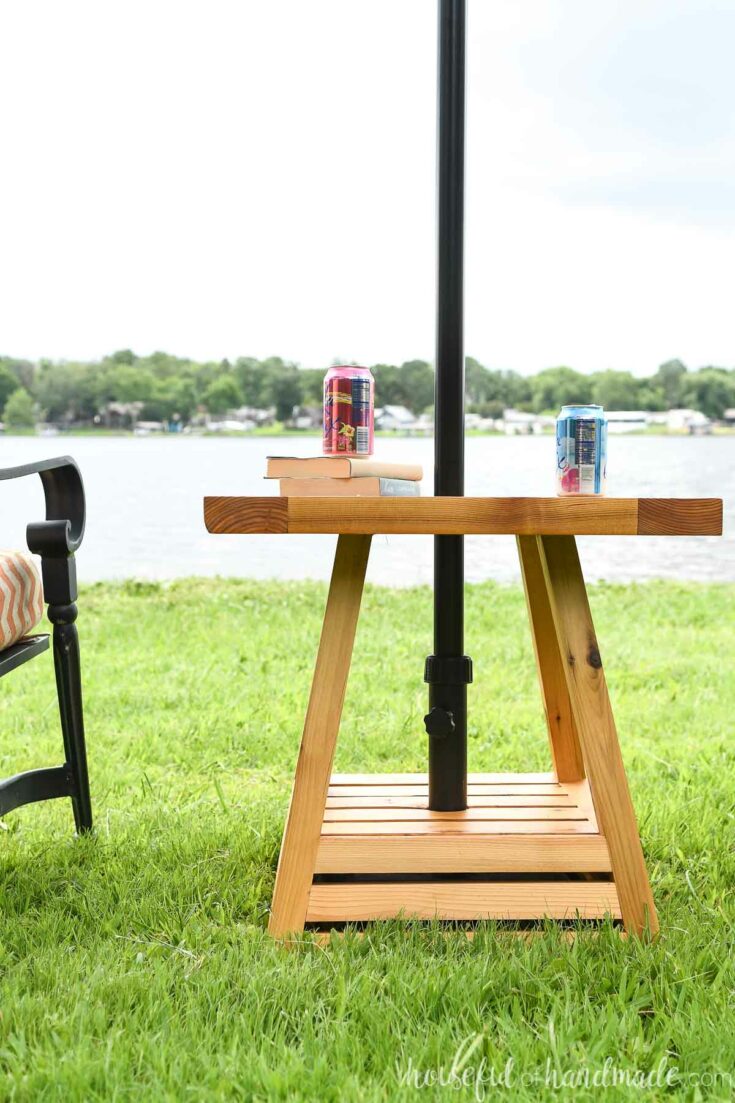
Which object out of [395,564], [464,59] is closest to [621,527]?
[464,59]

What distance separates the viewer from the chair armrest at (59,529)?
5.14 feet

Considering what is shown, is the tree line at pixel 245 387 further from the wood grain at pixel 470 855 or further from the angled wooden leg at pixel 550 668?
the wood grain at pixel 470 855

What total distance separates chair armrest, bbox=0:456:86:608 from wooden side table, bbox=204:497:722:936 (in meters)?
0.39

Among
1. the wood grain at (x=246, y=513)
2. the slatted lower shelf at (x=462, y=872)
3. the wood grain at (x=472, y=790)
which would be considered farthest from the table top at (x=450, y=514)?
the wood grain at (x=472, y=790)

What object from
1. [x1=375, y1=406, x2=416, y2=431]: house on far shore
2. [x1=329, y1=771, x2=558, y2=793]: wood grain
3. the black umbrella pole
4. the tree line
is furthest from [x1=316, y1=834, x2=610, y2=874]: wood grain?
the tree line

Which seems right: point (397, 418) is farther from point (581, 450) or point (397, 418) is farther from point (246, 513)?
point (246, 513)

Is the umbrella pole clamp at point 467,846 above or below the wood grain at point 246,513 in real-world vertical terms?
below

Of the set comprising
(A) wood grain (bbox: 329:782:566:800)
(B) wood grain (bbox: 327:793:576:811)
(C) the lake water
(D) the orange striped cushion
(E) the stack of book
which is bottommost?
(C) the lake water

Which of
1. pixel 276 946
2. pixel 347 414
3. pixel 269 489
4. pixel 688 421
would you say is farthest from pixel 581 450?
pixel 688 421

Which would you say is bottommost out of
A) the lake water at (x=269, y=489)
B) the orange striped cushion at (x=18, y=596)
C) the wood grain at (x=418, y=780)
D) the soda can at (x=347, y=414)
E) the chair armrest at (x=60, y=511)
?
the lake water at (x=269, y=489)

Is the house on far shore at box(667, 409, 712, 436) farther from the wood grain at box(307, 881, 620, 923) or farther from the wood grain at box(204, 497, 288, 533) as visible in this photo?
the wood grain at box(204, 497, 288, 533)

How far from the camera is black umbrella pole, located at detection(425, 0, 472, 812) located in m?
1.50

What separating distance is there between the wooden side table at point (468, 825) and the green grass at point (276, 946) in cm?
6

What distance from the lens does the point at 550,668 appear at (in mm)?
1635
